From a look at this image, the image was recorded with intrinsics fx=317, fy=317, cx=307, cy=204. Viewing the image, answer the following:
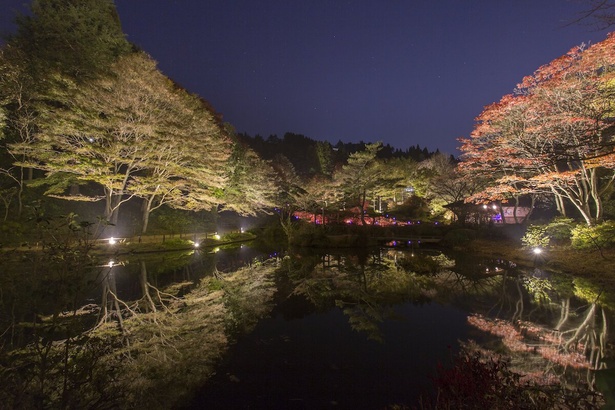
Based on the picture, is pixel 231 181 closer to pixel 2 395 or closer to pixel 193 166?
pixel 193 166

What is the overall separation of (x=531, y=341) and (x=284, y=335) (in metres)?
5.06

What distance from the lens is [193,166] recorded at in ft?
64.8

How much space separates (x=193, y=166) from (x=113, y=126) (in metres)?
4.95

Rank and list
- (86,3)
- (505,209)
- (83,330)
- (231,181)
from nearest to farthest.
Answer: (83,330)
(86,3)
(231,181)
(505,209)

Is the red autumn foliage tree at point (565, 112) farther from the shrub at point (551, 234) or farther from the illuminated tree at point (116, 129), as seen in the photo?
the illuminated tree at point (116, 129)

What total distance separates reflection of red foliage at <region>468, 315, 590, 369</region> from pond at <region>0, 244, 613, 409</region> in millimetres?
44

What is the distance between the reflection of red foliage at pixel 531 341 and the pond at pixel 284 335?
44 millimetres

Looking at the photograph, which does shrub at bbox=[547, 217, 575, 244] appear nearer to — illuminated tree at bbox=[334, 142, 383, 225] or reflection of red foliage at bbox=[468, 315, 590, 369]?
reflection of red foliage at bbox=[468, 315, 590, 369]

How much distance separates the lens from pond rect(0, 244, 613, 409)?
4.70 meters

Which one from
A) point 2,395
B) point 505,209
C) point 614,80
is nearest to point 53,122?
point 2,395

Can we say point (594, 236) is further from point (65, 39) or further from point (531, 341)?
point (65, 39)

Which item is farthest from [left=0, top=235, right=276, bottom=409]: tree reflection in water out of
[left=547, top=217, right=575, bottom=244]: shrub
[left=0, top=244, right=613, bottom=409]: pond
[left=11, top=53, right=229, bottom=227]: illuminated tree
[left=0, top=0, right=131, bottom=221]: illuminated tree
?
[left=547, top=217, right=575, bottom=244]: shrub

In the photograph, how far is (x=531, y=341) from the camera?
6.36m

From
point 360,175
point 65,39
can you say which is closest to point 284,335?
point 360,175
